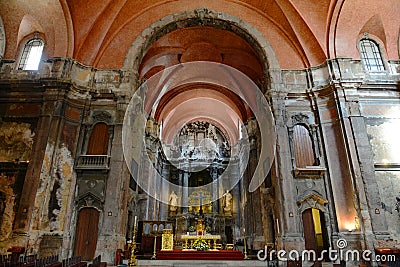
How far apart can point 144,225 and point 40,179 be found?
7284 millimetres

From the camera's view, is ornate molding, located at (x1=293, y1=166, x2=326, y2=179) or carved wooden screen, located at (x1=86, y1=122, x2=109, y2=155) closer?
ornate molding, located at (x1=293, y1=166, x2=326, y2=179)

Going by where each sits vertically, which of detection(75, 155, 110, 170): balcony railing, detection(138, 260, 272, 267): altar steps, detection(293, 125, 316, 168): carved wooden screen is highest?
detection(293, 125, 316, 168): carved wooden screen

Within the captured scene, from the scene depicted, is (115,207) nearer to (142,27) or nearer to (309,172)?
(309,172)

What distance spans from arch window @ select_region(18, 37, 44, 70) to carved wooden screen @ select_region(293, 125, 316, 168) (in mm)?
14371

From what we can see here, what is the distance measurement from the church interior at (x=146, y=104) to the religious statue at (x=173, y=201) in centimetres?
736

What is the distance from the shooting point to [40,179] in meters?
11.9

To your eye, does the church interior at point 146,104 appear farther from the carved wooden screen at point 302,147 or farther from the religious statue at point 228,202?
the religious statue at point 228,202

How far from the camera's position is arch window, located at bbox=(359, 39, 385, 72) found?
14727 mm

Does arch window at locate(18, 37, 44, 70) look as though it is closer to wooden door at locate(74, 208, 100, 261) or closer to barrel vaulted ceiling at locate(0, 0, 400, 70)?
barrel vaulted ceiling at locate(0, 0, 400, 70)

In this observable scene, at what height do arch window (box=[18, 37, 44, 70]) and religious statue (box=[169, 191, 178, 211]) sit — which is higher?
arch window (box=[18, 37, 44, 70])

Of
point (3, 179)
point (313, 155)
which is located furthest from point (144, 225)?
point (313, 155)

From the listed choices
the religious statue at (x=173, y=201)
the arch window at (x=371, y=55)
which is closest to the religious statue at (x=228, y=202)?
the religious statue at (x=173, y=201)

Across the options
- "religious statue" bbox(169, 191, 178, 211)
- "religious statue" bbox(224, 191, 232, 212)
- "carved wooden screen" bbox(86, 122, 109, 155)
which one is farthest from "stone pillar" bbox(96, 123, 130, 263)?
"religious statue" bbox(224, 191, 232, 212)

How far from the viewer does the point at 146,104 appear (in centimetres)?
1928
